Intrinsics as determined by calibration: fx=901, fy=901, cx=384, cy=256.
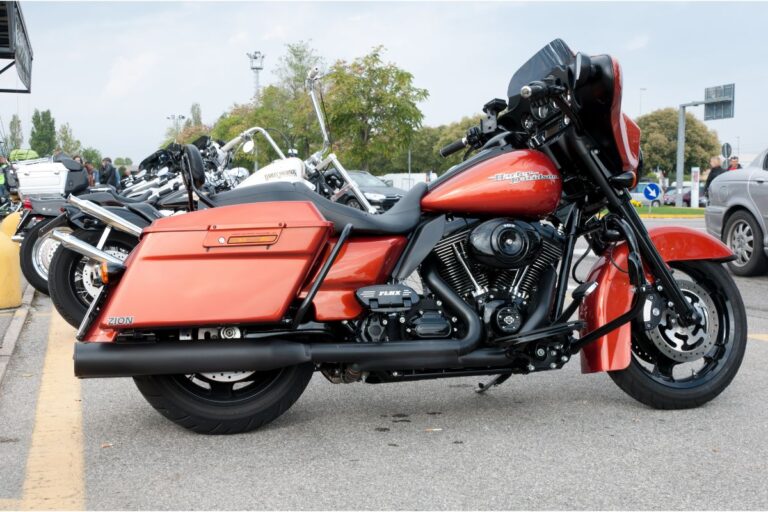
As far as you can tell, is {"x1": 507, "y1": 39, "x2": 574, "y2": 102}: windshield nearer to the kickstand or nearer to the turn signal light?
the kickstand

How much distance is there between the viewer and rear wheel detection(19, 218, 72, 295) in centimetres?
806

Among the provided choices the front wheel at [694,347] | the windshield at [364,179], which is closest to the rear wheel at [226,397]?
the front wheel at [694,347]

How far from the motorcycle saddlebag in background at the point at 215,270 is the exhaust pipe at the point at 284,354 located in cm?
11

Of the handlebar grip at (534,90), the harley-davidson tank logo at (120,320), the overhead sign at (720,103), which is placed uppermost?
the overhead sign at (720,103)

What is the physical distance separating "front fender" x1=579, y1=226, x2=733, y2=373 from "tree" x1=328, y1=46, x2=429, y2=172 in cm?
3199

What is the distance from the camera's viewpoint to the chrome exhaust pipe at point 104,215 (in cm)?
502

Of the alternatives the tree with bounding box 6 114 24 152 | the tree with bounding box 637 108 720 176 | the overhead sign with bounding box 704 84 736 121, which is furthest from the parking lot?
the tree with bounding box 637 108 720 176

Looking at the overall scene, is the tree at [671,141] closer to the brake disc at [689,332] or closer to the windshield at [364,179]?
the windshield at [364,179]

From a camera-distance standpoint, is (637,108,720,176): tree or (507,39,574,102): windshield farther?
(637,108,720,176): tree

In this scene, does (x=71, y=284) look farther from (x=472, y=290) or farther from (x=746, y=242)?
(x=746, y=242)

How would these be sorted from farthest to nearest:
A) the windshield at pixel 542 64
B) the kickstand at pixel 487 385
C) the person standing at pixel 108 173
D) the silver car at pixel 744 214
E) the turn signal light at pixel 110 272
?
the person standing at pixel 108 173
the silver car at pixel 744 214
the kickstand at pixel 487 385
the windshield at pixel 542 64
the turn signal light at pixel 110 272

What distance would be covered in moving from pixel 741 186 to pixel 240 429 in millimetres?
8007

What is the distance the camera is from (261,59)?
65375mm

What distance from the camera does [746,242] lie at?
1027 centimetres
